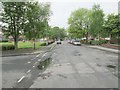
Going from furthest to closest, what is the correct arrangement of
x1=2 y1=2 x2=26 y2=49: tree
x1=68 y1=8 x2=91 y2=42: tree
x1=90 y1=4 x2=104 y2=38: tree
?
Result: x1=68 y1=8 x2=91 y2=42: tree → x1=90 y1=4 x2=104 y2=38: tree → x1=2 y1=2 x2=26 y2=49: tree

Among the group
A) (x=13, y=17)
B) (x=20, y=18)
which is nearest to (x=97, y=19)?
(x=20, y=18)

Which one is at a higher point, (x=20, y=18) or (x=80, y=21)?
(x=80, y=21)

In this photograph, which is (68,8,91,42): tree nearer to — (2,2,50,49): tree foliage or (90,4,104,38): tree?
(90,4,104,38): tree

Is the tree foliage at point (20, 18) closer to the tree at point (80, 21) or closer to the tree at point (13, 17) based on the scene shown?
the tree at point (13, 17)

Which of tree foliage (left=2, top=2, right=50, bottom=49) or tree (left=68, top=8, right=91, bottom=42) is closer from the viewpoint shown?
tree foliage (left=2, top=2, right=50, bottom=49)

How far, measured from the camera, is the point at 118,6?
43.1m

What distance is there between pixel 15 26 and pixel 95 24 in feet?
102

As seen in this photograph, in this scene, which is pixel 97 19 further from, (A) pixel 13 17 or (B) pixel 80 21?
(A) pixel 13 17

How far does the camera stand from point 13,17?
31.2 m

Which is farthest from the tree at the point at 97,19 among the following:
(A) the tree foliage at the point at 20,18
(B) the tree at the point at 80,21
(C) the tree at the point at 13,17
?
(C) the tree at the point at 13,17

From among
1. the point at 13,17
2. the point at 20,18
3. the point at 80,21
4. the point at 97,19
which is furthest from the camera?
the point at 80,21

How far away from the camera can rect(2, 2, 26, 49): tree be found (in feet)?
102

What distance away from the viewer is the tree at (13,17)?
102 ft

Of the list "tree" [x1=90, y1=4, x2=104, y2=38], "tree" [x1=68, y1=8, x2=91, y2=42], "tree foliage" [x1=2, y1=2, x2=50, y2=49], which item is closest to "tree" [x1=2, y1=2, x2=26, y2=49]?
"tree foliage" [x1=2, y1=2, x2=50, y2=49]
